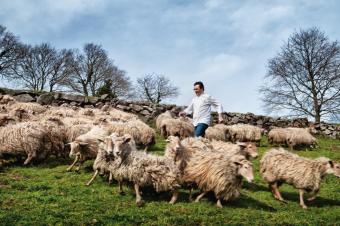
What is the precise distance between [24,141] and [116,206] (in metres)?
4.76

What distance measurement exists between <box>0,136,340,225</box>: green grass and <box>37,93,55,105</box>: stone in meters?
13.0

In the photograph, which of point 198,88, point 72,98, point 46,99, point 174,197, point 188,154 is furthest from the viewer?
point 72,98

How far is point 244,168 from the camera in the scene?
28.0 ft

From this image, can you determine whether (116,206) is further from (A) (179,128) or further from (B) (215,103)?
(A) (179,128)

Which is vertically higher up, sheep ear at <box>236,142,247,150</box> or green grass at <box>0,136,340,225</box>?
sheep ear at <box>236,142,247,150</box>

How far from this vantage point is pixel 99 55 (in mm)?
59156

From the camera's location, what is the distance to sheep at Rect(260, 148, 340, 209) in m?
9.55

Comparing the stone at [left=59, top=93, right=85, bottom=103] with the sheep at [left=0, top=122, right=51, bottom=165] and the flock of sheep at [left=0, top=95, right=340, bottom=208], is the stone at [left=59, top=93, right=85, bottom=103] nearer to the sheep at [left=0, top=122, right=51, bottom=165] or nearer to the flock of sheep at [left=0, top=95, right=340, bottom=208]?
the flock of sheep at [left=0, top=95, right=340, bottom=208]

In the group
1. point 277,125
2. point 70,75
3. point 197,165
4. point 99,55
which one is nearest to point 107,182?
point 197,165

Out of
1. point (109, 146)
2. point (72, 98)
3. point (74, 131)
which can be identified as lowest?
point (109, 146)

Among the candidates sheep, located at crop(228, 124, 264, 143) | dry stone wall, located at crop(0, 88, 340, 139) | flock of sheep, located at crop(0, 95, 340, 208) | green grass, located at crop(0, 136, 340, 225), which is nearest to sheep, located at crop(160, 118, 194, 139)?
sheep, located at crop(228, 124, 264, 143)

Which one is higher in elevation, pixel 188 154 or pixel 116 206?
pixel 188 154

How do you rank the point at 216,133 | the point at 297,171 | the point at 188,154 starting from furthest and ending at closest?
the point at 216,133, the point at 297,171, the point at 188,154

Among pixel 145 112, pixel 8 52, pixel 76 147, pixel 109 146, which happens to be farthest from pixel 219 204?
pixel 8 52
